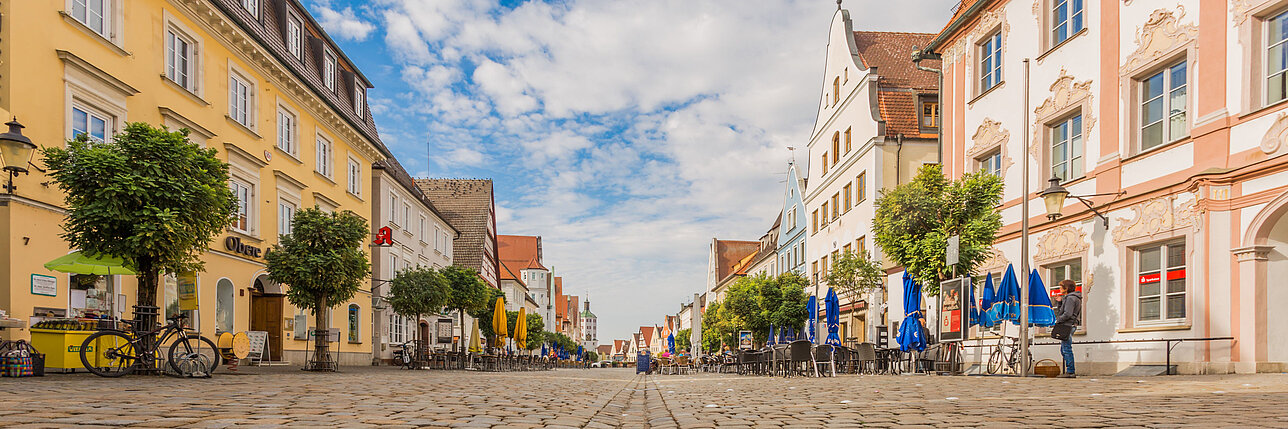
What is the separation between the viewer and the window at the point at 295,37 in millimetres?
25066

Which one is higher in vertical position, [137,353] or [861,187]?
[861,187]

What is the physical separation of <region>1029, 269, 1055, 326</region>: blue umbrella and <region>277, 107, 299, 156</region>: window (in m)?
18.7

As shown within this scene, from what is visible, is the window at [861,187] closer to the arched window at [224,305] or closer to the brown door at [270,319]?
the brown door at [270,319]

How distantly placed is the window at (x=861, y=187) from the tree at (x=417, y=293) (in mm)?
15244

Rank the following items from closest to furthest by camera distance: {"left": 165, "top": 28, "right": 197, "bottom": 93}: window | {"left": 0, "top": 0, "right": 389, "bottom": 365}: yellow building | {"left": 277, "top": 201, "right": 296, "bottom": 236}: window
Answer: {"left": 0, "top": 0, "right": 389, "bottom": 365}: yellow building, {"left": 165, "top": 28, "right": 197, "bottom": 93}: window, {"left": 277, "top": 201, "right": 296, "bottom": 236}: window

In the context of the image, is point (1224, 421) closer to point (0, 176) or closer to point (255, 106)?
point (0, 176)

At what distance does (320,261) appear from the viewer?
744 inches

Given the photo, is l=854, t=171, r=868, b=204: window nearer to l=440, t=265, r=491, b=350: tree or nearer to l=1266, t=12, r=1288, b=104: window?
l=440, t=265, r=491, b=350: tree

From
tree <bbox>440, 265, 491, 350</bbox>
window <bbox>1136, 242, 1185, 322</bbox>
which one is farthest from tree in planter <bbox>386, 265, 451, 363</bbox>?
window <bbox>1136, 242, 1185, 322</bbox>

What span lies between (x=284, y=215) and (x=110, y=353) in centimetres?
1348

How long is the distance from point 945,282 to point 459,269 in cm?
2289

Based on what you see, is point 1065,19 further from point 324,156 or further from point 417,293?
point 324,156

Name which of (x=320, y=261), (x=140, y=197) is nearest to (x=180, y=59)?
(x=320, y=261)

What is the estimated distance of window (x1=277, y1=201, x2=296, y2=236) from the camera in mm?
24056
